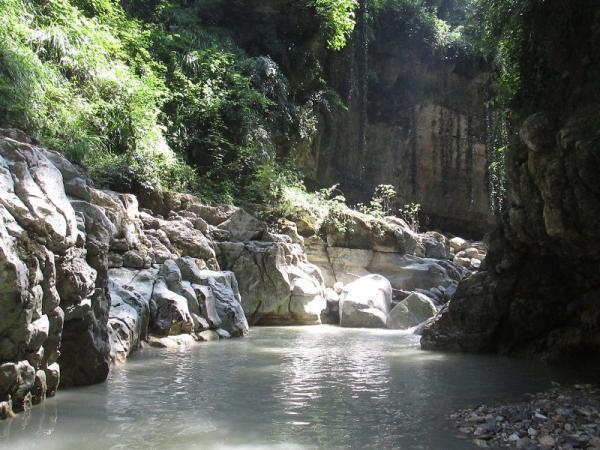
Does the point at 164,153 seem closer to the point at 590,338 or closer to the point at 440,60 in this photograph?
the point at 590,338

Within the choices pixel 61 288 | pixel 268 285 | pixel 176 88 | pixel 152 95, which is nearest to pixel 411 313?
pixel 268 285

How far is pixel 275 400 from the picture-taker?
5.53 meters

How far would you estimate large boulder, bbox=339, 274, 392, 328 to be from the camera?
13.2m

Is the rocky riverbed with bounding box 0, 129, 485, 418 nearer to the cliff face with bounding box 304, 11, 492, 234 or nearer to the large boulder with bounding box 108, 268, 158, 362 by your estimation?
Answer: the large boulder with bounding box 108, 268, 158, 362

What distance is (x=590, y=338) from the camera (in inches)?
310

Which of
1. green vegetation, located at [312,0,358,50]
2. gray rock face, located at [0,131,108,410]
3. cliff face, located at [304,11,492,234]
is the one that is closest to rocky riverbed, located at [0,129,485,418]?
A: gray rock face, located at [0,131,108,410]

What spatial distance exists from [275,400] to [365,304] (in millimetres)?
8111

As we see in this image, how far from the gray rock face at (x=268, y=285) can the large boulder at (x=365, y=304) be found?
0.80 meters

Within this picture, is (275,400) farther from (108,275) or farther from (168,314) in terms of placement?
A: (168,314)

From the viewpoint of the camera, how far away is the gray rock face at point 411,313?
1286 centimetres

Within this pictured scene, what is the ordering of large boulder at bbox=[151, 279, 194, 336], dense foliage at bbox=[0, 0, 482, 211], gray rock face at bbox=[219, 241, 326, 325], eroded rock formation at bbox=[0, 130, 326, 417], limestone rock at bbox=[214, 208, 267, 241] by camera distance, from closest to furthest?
1. eroded rock formation at bbox=[0, 130, 326, 417]
2. large boulder at bbox=[151, 279, 194, 336]
3. dense foliage at bbox=[0, 0, 482, 211]
4. gray rock face at bbox=[219, 241, 326, 325]
5. limestone rock at bbox=[214, 208, 267, 241]

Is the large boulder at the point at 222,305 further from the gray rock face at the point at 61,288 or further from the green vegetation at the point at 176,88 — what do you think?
the green vegetation at the point at 176,88

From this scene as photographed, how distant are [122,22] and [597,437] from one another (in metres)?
16.7

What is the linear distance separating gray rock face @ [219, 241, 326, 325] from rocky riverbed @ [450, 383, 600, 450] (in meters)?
8.10
